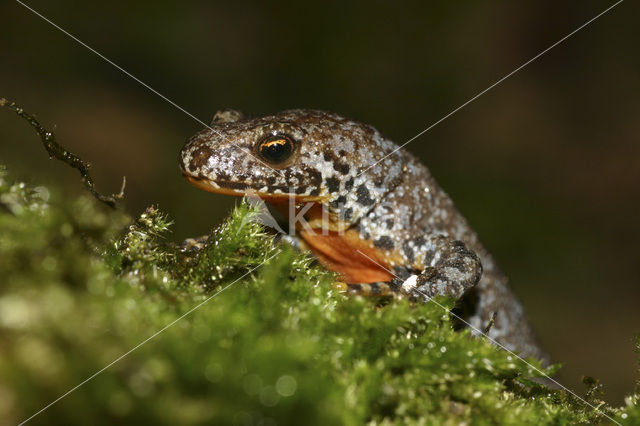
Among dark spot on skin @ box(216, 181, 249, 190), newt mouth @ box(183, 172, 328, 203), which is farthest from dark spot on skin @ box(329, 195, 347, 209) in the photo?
dark spot on skin @ box(216, 181, 249, 190)

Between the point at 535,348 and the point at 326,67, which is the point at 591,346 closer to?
the point at 535,348

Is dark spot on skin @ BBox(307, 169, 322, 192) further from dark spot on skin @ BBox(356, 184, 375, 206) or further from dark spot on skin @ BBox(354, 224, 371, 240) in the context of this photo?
dark spot on skin @ BBox(354, 224, 371, 240)

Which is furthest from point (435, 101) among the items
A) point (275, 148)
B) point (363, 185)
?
point (275, 148)

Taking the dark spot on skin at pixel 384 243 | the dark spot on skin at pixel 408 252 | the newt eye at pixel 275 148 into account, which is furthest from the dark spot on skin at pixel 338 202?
the dark spot on skin at pixel 408 252

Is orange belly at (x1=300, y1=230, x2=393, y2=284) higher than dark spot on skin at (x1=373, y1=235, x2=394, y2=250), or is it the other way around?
dark spot on skin at (x1=373, y1=235, x2=394, y2=250)

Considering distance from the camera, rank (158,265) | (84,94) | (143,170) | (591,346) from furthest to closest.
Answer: (84,94) → (143,170) → (591,346) → (158,265)

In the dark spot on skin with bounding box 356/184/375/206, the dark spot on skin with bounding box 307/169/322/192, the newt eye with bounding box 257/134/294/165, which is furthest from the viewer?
the dark spot on skin with bounding box 356/184/375/206

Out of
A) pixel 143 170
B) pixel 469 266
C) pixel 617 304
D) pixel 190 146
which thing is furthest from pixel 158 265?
pixel 617 304
